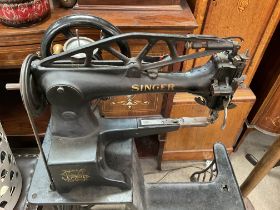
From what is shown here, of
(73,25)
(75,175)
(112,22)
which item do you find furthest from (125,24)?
(75,175)

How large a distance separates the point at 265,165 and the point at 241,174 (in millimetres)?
569

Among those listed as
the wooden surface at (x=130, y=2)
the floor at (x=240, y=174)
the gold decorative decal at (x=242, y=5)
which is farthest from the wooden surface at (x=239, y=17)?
the floor at (x=240, y=174)

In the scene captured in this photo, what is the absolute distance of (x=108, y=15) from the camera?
44.0 inches

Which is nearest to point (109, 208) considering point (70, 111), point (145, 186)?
point (145, 186)

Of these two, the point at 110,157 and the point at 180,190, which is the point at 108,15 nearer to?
the point at 110,157

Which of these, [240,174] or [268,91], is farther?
[240,174]

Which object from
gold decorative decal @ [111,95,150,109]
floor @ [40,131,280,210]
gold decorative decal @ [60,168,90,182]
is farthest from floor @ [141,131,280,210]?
gold decorative decal @ [60,168,90,182]

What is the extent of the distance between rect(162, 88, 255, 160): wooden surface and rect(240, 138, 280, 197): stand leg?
1.07 feet

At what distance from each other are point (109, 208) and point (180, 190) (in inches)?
17.3

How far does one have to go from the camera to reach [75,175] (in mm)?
833

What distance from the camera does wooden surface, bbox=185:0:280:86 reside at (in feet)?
3.77

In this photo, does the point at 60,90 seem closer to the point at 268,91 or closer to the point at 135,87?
the point at 135,87

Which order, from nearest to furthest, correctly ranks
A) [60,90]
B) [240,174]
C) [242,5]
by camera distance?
[60,90]
[242,5]
[240,174]

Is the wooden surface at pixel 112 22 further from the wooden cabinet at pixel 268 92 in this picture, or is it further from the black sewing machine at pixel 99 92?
the wooden cabinet at pixel 268 92
